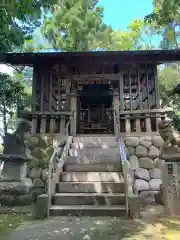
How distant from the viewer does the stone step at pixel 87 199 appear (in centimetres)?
554

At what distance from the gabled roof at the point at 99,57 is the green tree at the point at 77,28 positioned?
6915mm

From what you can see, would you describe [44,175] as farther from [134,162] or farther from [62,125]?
[134,162]

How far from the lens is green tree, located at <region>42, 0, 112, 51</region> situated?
52.0ft

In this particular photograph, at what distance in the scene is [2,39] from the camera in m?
4.68

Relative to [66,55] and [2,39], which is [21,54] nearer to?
[66,55]

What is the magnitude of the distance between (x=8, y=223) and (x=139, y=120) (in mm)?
5875

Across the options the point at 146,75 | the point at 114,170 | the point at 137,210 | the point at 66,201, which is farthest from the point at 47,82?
the point at 137,210

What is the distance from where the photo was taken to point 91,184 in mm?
6113

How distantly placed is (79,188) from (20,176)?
7.41ft

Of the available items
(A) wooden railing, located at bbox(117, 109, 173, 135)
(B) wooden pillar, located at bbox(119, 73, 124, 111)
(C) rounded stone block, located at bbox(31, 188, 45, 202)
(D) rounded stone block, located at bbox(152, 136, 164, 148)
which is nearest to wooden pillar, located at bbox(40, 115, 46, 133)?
(C) rounded stone block, located at bbox(31, 188, 45, 202)

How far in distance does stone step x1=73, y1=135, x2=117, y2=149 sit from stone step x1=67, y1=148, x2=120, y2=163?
0.46 metres

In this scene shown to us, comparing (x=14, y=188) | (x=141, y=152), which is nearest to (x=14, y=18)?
(x=14, y=188)

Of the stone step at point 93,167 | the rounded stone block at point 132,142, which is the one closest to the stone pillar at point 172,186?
the stone step at point 93,167

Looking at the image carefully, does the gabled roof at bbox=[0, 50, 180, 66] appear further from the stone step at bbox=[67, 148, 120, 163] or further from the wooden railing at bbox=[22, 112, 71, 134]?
the stone step at bbox=[67, 148, 120, 163]
